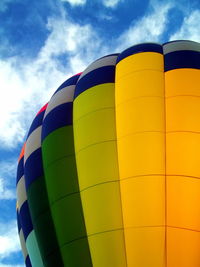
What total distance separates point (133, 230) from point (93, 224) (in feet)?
2.20

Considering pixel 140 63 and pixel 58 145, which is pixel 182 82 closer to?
pixel 140 63

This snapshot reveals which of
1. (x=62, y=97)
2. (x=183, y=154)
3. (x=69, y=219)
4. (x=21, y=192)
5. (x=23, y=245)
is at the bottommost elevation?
(x=69, y=219)

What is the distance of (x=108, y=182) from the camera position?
668 centimetres

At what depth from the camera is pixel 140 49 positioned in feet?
27.1

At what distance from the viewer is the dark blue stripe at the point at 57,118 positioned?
792 centimetres

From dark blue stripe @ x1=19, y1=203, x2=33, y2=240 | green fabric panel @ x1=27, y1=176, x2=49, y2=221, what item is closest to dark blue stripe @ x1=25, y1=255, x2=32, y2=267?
dark blue stripe @ x1=19, y1=203, x2=33, y2=240

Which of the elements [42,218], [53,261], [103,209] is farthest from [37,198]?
[103,209]

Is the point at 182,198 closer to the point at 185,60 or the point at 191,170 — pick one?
the point at 191,170

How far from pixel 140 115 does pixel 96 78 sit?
149 cm

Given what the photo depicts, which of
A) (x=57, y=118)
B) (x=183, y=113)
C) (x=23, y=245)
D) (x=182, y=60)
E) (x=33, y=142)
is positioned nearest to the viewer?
(x=183, y=113)

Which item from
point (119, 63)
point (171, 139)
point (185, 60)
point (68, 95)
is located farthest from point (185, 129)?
point (68, 95)

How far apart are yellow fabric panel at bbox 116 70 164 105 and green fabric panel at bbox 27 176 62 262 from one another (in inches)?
82.7

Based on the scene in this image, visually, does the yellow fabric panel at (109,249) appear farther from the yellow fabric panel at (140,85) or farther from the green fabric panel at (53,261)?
the yellow fabric panel at (140,85)

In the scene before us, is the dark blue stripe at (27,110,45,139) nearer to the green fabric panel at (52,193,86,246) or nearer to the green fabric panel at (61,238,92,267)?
the green fabric panel at (52,193,86,246)
